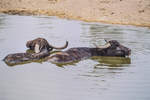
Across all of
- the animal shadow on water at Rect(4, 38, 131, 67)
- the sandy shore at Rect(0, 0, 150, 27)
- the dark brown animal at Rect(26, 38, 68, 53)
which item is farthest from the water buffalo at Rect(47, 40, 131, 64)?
the sandy shore at Rect(0, 0, 150, 27)

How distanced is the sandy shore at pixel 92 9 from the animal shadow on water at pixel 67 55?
7766mm

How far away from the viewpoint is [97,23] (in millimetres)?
18891

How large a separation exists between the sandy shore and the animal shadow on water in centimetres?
777

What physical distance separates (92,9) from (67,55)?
13146 mm

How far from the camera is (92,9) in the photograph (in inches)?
880

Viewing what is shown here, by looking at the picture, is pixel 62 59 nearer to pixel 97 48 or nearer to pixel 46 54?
pixel 46 54

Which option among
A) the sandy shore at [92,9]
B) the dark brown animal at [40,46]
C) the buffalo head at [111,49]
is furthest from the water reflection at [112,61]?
the sandy shore at [92,9]

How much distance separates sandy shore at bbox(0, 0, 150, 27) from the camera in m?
19.6

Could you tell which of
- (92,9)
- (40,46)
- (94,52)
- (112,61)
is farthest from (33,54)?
(92,9)

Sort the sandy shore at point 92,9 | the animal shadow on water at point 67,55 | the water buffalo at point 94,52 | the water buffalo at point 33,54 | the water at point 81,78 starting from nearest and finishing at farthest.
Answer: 1. the water at point 81,78
2. the water buffalo at point 33,54
3. the animal shadow on water at point 67,55
4. the water buffalo at point 94,52
5. the sandy shore at point 92,9

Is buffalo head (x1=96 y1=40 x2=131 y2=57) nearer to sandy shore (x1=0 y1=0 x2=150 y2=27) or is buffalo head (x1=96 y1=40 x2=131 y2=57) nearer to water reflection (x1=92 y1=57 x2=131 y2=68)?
water reflection (x1=92 y1=57 x2=131 y2=68)

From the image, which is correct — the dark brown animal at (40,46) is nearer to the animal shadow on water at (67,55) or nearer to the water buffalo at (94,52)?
the animal shadow on water at (67,55)

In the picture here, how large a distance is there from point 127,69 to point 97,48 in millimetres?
2126

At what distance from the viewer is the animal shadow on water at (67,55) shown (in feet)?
30.3
